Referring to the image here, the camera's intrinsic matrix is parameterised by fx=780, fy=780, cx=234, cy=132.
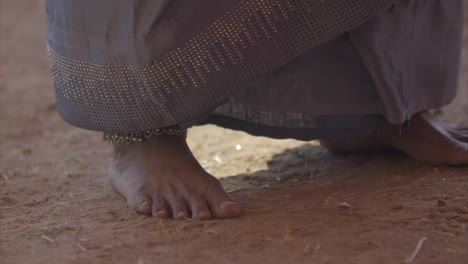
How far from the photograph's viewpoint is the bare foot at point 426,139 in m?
2.38

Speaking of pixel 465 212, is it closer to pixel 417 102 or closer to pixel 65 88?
pixel 417 102

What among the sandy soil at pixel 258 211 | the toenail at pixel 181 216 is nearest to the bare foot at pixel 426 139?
the sandy soil at pixel 258 211

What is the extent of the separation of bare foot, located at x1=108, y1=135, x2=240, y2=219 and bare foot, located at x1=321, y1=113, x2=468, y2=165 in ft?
2.10

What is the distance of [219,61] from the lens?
203cm

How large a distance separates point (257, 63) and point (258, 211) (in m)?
0.39

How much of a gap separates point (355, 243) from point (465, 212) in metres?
0.37

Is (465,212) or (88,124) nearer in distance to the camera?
(465,212)

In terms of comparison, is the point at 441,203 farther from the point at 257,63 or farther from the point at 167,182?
the point at 167,182

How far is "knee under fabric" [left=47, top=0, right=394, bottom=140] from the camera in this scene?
6.57 ft

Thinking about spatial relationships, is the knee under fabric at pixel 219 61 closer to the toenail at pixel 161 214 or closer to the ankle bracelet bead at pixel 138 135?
the ankle bracelet bead at pixel 138 135

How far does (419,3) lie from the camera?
2201 mm

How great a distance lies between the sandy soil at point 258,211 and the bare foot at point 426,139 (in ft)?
0.14

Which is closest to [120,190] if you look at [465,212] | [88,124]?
[88,124]

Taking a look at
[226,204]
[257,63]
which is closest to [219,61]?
[257,63]
